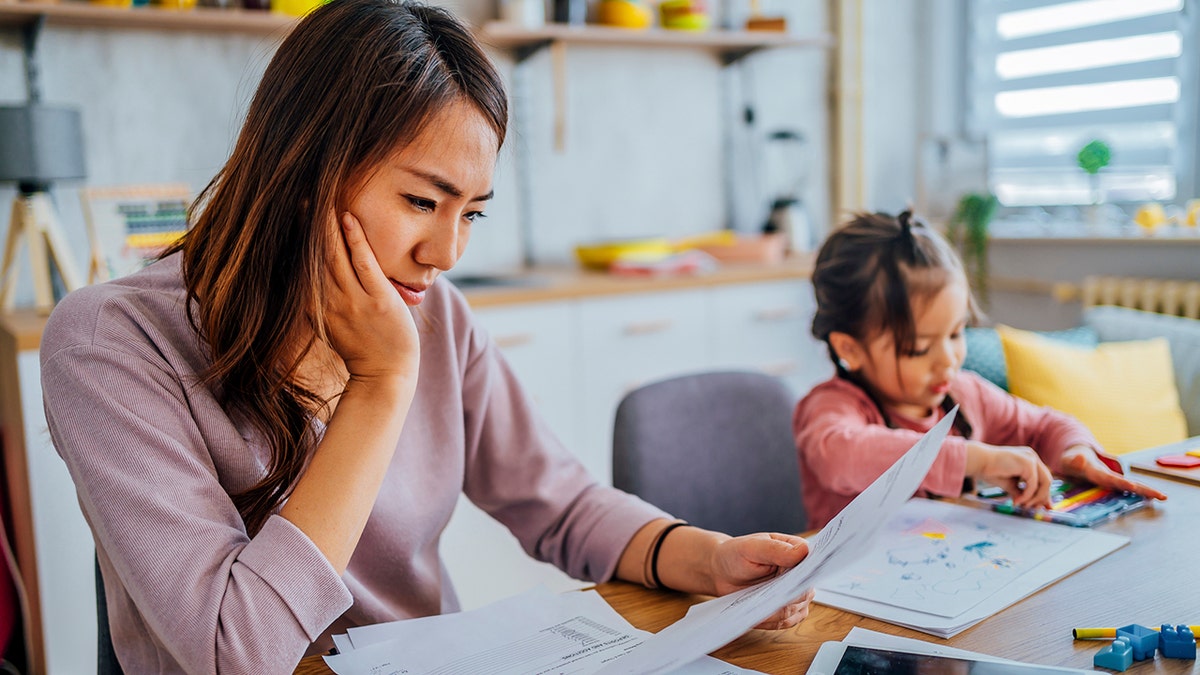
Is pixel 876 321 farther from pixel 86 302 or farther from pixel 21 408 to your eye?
pixel 21 408

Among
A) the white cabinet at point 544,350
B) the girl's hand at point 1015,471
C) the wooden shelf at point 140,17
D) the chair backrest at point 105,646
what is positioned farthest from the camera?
the white cabinet at point 544,350

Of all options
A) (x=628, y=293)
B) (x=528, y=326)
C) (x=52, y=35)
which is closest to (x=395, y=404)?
(x=528, y=326)

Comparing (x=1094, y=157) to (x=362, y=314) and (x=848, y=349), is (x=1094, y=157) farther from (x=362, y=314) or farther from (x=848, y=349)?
(x=362, y=314)

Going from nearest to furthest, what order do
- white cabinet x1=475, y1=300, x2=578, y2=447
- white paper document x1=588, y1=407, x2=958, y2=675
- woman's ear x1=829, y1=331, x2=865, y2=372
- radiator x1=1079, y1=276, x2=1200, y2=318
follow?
white paper document x1=588, y1=407, x2=958, y2=675 → woman's ear x1=829, y1=331, x2=865, y2=372 → white cabinet x1=475, y1=300, x2=578, y2=447 → radiator x1=1079, y1=276, x2=1200, y2=318

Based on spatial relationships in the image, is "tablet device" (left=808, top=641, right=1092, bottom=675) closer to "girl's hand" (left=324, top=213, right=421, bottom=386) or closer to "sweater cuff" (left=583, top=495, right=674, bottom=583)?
"sweater cuff" (left=583, top=495, right=674, bottom=583)

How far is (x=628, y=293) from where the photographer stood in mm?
2811

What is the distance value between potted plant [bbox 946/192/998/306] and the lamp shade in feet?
8.47

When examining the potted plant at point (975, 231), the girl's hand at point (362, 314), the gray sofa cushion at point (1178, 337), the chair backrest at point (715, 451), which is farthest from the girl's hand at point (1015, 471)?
the potted plant at point (975, 231)

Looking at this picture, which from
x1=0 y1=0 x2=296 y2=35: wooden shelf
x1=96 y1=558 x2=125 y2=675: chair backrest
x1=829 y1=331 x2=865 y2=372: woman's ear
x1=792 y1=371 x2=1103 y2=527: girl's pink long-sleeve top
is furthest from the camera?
x1=0 y1=0 x2=296 y2=35: wooden shelf

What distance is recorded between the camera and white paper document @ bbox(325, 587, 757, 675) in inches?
31.3

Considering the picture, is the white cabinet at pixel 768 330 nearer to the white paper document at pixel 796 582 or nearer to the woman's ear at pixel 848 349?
the woman's ear at pixel 848 349

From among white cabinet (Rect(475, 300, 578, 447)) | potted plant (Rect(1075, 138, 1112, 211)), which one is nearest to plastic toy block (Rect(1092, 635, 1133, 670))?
white cabinet (Rect(475, 300, 578, 447))

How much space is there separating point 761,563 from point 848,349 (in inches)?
26.5

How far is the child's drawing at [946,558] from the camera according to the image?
903 millimetres
